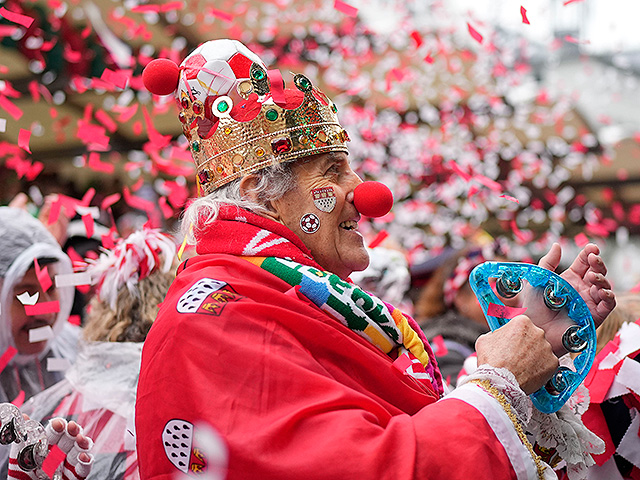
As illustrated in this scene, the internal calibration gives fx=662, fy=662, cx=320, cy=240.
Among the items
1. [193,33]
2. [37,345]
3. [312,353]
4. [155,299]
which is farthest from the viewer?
[193,33]

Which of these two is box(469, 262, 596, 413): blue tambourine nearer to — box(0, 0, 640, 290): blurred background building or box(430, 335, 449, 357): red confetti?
box(430, 335, 449, 357): red confetti

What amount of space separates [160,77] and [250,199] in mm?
414

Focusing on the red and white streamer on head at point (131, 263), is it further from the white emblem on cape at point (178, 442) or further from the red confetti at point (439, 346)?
the red confetti at point (439, 346)

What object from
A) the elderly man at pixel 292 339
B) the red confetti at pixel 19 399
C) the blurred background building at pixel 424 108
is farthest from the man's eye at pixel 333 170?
the blurred background building at pixel 424 108

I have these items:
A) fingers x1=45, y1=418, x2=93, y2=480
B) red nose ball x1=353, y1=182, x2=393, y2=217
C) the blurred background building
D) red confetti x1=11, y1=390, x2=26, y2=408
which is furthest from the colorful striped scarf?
the blurred background building

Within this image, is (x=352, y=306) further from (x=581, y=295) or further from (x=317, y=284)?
(x=581, y=295)

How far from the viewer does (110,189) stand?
748 centimetres

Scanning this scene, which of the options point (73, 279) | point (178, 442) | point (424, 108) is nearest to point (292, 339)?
point (178, 442)

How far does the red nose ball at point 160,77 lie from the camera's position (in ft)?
5.72

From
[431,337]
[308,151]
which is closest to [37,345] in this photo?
[308,151]

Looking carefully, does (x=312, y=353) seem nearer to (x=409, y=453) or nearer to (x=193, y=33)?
(x=409, y=453)

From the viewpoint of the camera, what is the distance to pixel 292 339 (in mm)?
1359

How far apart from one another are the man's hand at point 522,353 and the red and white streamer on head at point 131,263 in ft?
4.22

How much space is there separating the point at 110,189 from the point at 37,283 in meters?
5.31
